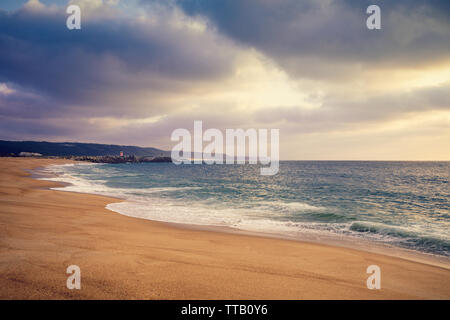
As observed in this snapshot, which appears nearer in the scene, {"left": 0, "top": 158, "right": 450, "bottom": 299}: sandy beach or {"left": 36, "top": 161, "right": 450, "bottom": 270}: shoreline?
{"left": 0, "top": 158, "right": 450, "bottom": 299}: sandy beach

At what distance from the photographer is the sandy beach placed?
167 inches

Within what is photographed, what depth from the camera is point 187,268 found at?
17.4 feet

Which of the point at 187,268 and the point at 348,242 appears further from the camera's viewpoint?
the point at 348,242

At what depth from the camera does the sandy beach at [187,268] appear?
424 cm

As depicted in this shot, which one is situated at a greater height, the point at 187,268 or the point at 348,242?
the point at 187,268

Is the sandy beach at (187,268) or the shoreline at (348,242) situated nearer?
the sandy beach at (187,268)

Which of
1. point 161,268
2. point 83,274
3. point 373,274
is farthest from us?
point 373,274

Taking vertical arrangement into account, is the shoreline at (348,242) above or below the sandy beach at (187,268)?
below

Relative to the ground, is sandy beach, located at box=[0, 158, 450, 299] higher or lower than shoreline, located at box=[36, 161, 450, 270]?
higher
